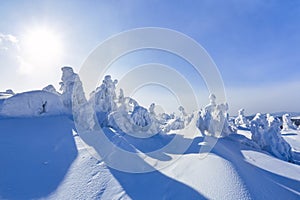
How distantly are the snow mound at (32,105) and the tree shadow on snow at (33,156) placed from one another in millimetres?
1134

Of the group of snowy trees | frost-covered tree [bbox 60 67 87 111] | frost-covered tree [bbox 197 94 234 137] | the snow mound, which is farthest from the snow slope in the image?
frost-covered tree [bbox 197 94 234 137]

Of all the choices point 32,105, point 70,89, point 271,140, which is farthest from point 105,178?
point 271,140

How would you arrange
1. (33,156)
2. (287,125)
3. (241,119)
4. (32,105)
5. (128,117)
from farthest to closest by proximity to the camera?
(241,119) → (287,125) → (128,117) → (32,105) → (33,156)

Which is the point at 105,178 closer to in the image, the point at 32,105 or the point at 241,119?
the point at 32,105

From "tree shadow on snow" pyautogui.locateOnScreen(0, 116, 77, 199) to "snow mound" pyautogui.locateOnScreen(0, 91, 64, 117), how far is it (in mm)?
1134

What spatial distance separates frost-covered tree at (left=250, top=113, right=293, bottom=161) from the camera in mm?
16594

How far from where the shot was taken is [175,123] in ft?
95.6

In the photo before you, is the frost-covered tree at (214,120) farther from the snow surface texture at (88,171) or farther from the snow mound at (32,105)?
the snow mound at (32,105)

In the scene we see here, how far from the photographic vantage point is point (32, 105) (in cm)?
1306

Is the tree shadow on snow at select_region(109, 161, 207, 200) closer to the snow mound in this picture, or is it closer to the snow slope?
the snow slope

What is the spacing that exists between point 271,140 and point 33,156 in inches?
749

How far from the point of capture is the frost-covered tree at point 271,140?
16.6 metres

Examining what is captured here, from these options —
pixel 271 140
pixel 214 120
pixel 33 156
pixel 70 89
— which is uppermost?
pixel 70 89

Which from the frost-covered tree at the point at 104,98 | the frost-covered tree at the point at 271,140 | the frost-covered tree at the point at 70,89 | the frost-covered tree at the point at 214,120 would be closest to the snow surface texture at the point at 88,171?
the frost-covered tree at the point at 70,89
